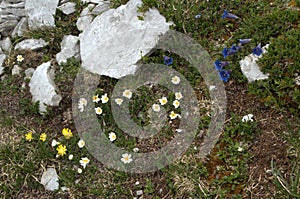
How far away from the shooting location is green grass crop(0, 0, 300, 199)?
4074 mm

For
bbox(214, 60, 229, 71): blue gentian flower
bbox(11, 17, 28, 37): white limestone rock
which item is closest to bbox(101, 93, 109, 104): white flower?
Answer: bbox(214, 60, 229, 71): blue gentian flower

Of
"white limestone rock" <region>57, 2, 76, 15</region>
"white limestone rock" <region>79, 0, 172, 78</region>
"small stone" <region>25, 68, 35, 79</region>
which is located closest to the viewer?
"white limestone rock" <region>79, 0, 172, 78</region>

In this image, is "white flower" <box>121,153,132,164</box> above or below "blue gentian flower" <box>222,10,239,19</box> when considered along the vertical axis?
below

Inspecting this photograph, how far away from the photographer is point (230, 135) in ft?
14.0

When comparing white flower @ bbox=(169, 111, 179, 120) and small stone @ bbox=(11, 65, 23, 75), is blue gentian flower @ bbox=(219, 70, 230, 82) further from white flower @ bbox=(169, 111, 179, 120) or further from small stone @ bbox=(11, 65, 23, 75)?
small stone @ bbox=(11, 65, 23, 75)

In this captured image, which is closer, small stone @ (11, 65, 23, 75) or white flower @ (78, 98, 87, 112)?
white flower @ (78, 98, 87, 112)

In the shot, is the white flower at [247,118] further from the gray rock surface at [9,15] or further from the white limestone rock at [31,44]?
the gray rock surface at [9,15]

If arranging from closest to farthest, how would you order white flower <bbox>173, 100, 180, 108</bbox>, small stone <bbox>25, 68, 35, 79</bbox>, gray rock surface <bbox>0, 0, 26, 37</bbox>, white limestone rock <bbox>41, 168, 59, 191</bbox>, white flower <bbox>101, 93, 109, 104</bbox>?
white limestone rock <bbox>41, 168, 59, 191</bbox>
white flower <bbox>173, 100, 180, 108</bbox>
white flower <bbox>101, 93, 109, 104</bbox>
small stone <bbox>25, 68, 35, 79</bbox>
gray rock surface <bbox>0, 0, 26, 37</bbox>

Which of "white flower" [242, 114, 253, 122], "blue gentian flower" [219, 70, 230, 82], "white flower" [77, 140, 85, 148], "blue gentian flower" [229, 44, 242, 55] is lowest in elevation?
"white flower" [77, 140, 85, 148]

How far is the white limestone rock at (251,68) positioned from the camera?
4.40 metres

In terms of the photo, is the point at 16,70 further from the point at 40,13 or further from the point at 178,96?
the point at 178,96

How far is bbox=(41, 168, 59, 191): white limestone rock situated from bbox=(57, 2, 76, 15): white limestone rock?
6.95ft

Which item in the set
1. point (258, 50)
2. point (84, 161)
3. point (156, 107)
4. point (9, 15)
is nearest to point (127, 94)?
point (156, 107)

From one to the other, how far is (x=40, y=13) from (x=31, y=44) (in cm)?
42
